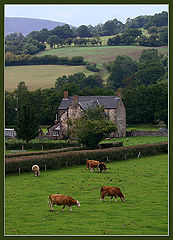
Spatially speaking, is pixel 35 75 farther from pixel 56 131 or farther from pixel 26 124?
pixel 26 124

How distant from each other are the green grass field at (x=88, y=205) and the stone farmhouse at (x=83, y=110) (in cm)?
4188

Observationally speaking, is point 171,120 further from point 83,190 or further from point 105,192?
point 83,190

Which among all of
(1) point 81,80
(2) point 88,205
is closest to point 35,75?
(1) point 81,80

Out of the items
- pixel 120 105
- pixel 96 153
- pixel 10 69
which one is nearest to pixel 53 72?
pixel 10 69

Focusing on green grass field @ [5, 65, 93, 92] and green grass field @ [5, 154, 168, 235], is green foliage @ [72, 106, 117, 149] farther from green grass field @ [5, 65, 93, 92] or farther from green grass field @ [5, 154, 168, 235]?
green grass field @ [5, 65, 93, 92]

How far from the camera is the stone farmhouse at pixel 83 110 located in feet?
281

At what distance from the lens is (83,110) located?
274 ft

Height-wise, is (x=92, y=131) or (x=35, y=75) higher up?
(x=35, y=75)

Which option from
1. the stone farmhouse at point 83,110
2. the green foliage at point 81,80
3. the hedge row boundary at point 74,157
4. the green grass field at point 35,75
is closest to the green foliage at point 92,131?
the hedge row boundary at point 74,157

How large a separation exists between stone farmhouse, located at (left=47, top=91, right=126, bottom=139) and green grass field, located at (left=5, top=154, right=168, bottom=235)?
41879mm

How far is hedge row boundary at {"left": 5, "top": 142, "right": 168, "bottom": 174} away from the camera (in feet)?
140

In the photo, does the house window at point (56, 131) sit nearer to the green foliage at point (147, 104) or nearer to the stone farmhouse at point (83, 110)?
the stone farmhouse at point (83, 110)

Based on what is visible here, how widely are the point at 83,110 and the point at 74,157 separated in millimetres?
34972

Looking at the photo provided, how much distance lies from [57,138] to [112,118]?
1298cm
